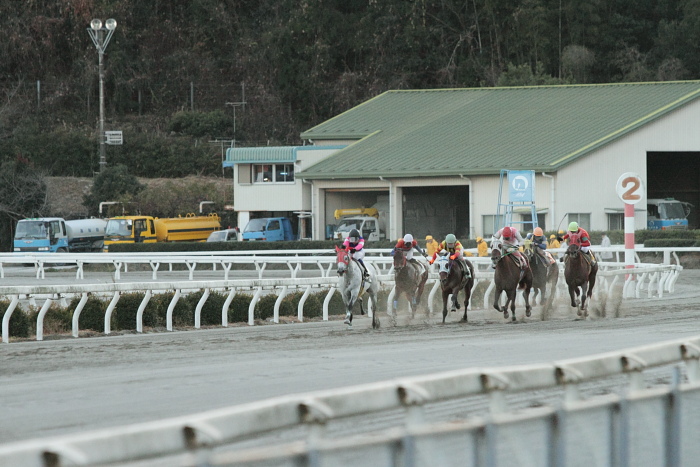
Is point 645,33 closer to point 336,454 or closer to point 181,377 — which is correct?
point 181,377

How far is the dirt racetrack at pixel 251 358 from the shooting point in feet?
28.7

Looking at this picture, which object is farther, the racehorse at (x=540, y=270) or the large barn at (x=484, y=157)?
the large barn at (x=484, y=157)

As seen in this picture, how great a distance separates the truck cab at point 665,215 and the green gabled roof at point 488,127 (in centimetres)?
347

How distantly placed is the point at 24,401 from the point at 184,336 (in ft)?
24.4

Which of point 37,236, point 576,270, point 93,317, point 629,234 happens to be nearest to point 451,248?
point 576,270

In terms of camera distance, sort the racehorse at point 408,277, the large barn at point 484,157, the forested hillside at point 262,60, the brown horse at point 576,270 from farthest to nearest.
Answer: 1. the forested hillside at point 262,60
2. the large barn at point 484,157
3. the brown horse at point 576,270
4. the racehorse at point 408,277

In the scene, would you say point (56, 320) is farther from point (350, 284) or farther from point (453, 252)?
point (453, 252)

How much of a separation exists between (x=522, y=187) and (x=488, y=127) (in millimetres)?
13613

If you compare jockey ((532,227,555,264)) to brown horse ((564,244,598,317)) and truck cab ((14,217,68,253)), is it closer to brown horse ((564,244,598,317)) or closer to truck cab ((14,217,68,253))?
brown horse ((564,244,598,317))

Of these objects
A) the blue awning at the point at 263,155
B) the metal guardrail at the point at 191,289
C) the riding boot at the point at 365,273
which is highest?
the blue awning at the point at 263,155

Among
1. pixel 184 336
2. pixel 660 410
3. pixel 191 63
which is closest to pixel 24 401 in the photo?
pixel 660 410

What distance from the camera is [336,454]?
3.48 metres

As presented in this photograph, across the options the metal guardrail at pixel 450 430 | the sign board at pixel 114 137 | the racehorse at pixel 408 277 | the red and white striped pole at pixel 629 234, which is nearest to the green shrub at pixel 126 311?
the racehorse at pixel 408 277

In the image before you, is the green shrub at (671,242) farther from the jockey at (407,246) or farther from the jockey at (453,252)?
the jockey at (407,246)
